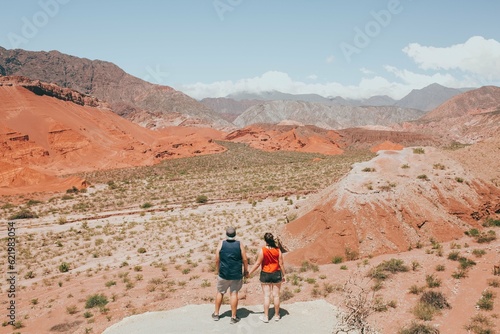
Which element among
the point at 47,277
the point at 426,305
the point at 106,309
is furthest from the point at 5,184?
the point at 426,305

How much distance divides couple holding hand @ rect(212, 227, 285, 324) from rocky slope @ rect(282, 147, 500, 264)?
5803 mm

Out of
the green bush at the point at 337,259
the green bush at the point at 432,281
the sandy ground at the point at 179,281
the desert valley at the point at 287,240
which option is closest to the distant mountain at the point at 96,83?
the desert valley at the point at 287,240

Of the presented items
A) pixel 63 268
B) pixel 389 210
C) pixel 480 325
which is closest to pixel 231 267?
pixel 480 325

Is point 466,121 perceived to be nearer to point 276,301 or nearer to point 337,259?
point 337,259

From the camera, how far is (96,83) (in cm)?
19250

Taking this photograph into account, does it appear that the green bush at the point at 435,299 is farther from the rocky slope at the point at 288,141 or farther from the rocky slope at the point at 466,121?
the rocky slope at the point at 288,141

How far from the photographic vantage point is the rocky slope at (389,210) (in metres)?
13.9

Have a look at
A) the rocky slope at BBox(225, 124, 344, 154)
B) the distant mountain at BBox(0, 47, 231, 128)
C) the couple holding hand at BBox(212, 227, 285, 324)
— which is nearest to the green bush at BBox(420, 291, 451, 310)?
the couple holding hand at BBox(212, 227, 285, 324)

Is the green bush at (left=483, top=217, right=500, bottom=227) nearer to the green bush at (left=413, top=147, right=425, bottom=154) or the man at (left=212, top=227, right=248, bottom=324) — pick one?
the green bush at (left=413, top=147, right=425, bottom=154)

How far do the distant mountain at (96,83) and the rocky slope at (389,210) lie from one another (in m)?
144

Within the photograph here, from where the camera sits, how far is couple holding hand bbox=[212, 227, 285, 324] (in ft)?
26.3

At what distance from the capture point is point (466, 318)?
27.6 ft

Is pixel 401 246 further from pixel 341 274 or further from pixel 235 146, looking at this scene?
pixel 235 146

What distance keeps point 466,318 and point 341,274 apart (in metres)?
4.02
